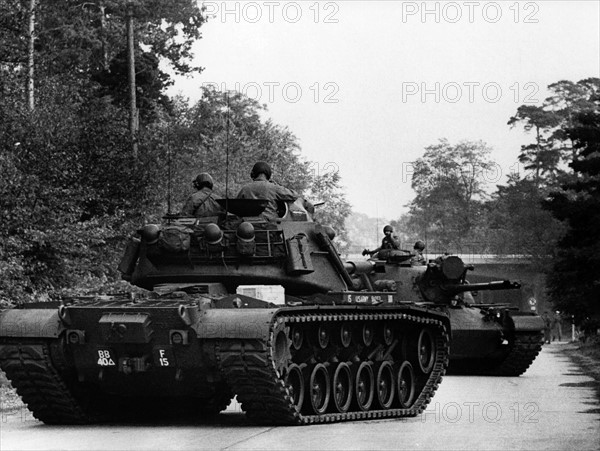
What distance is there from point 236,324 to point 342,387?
10.7ft

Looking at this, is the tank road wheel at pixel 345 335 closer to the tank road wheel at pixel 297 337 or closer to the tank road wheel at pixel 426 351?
the tank road wheel at pixel 297 337

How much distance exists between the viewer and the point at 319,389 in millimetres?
19219

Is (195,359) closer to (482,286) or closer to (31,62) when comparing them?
(482,286)

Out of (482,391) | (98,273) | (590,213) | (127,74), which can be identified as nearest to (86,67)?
(127,74)

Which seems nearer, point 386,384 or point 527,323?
point 386,384

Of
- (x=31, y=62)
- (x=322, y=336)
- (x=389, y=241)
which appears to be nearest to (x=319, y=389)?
(x=322, y=336)

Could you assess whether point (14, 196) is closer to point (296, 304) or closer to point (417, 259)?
point (417, 259)

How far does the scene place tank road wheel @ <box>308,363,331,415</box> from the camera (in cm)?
1872

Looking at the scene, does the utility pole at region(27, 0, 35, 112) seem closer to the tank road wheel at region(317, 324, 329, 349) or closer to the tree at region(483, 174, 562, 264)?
the tank road wheel at region(317, 324, 329, 349)

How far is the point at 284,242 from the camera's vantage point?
64.4ft

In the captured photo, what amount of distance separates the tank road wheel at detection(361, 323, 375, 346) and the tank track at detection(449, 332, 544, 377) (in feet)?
37.9

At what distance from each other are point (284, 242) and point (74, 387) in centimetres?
346

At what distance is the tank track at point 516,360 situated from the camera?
1232 inches

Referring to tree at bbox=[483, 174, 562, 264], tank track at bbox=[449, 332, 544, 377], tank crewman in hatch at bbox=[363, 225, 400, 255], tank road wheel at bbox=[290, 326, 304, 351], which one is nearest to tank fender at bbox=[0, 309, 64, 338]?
tank road wheel at bbox=[290, 326, 304, 351]
